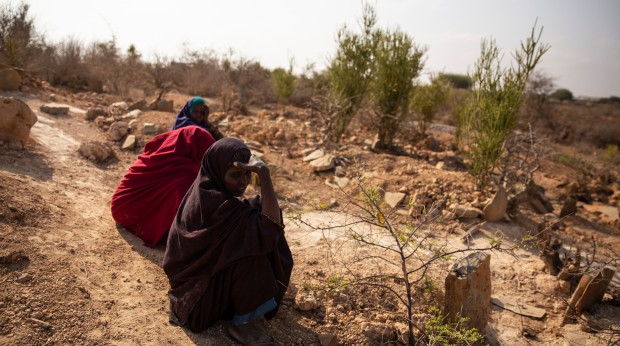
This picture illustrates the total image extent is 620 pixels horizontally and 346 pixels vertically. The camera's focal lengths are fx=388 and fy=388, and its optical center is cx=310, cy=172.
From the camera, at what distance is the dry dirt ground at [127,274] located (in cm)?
231

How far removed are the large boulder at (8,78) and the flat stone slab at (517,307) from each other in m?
8.77

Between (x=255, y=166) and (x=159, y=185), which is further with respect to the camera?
(x=159, y=185)

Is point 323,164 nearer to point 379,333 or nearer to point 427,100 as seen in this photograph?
point 379,333

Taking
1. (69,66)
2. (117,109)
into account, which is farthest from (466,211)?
(69,66)

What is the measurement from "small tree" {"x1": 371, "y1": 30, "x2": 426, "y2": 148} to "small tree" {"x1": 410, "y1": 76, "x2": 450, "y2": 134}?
51.3 inches

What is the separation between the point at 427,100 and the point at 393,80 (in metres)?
2.24

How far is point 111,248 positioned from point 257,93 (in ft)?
38.9

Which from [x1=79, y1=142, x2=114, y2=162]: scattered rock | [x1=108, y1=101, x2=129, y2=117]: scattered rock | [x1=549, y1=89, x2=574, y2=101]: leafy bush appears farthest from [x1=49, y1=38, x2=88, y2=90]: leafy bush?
[x1=549, y1=89, x2=574, y2=101]: leafy bush

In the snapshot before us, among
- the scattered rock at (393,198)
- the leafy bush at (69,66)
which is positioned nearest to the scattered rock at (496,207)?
the scattered rock at (393,198)

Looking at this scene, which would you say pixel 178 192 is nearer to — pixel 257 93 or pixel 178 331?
pixel 178 331

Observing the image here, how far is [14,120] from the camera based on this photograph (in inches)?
176

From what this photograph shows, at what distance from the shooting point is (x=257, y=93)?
14.5 meters

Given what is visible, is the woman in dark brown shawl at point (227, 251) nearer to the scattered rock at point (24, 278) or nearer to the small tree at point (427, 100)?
the scattered rock at point (24, 278)

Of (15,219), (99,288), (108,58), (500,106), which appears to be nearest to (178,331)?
(99,288)
